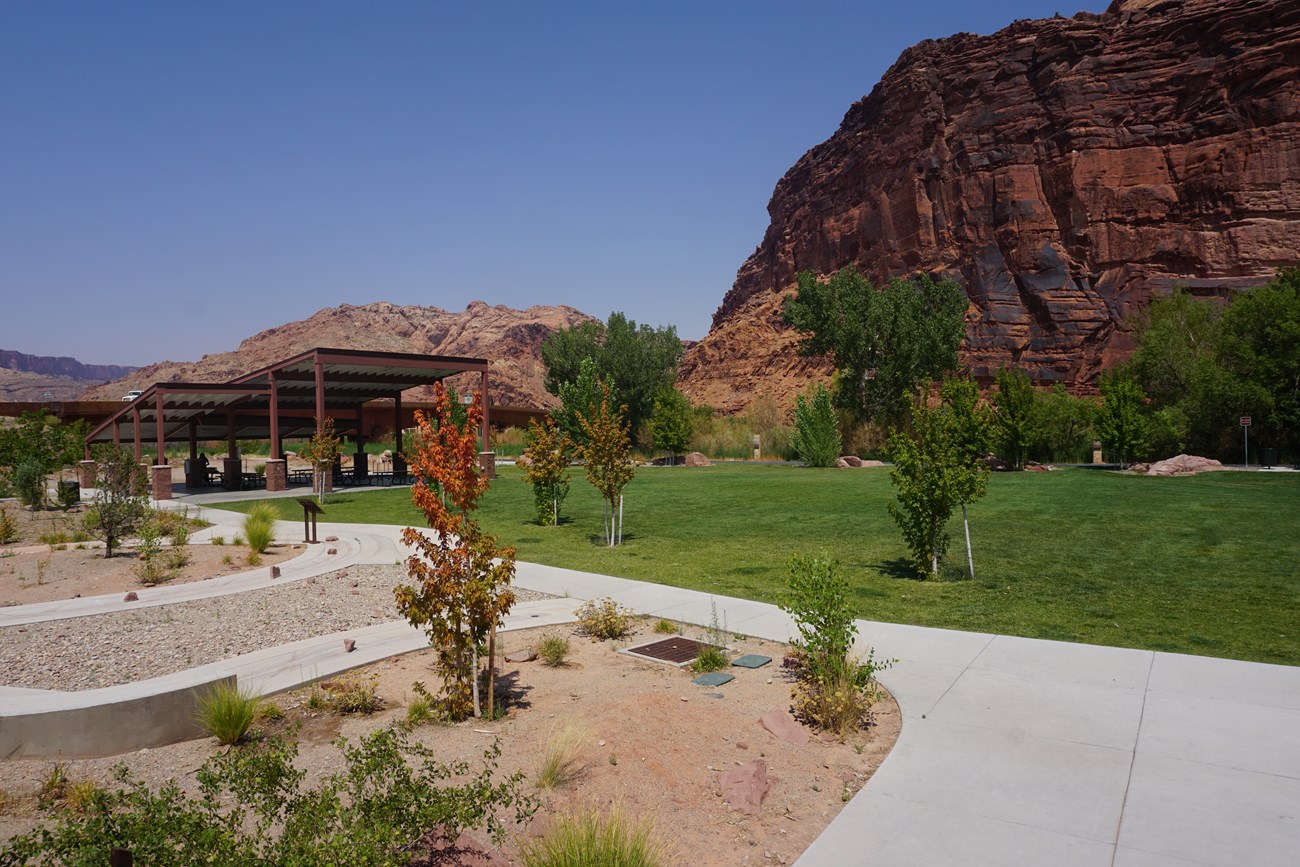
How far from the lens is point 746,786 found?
4.32 m

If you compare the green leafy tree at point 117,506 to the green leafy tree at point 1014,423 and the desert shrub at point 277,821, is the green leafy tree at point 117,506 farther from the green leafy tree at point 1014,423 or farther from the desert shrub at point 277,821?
the green leafy tree at point 1014,423

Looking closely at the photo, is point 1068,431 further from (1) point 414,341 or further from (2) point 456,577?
(1) point 414,341

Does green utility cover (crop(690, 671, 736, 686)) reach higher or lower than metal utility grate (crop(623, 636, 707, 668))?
lower

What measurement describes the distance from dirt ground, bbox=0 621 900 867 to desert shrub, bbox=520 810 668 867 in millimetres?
291

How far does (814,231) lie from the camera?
8388cm

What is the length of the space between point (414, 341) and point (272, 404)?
12346 centimetres

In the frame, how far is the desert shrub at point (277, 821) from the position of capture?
2.90m

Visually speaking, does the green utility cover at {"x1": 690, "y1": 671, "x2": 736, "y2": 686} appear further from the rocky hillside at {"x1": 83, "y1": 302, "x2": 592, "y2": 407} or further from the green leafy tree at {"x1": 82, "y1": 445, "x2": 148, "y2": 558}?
the rocky hillside at {"x1": 83, "y1": 302, "x2": 592, "y2": 407}

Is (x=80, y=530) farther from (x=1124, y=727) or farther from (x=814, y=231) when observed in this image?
(x=814, y=231)

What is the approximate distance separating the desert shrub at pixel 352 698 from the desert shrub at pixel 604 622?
2.49m

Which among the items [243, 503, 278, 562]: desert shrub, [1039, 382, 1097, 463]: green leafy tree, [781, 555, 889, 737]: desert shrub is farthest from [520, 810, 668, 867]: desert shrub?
[1039, 382, 1097, 463]: green leafy tree

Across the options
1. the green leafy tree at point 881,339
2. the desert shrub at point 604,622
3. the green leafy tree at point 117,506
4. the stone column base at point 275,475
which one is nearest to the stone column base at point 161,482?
the stone column base at point 275,475

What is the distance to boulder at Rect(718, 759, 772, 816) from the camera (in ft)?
13.8

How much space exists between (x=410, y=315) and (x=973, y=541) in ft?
507
